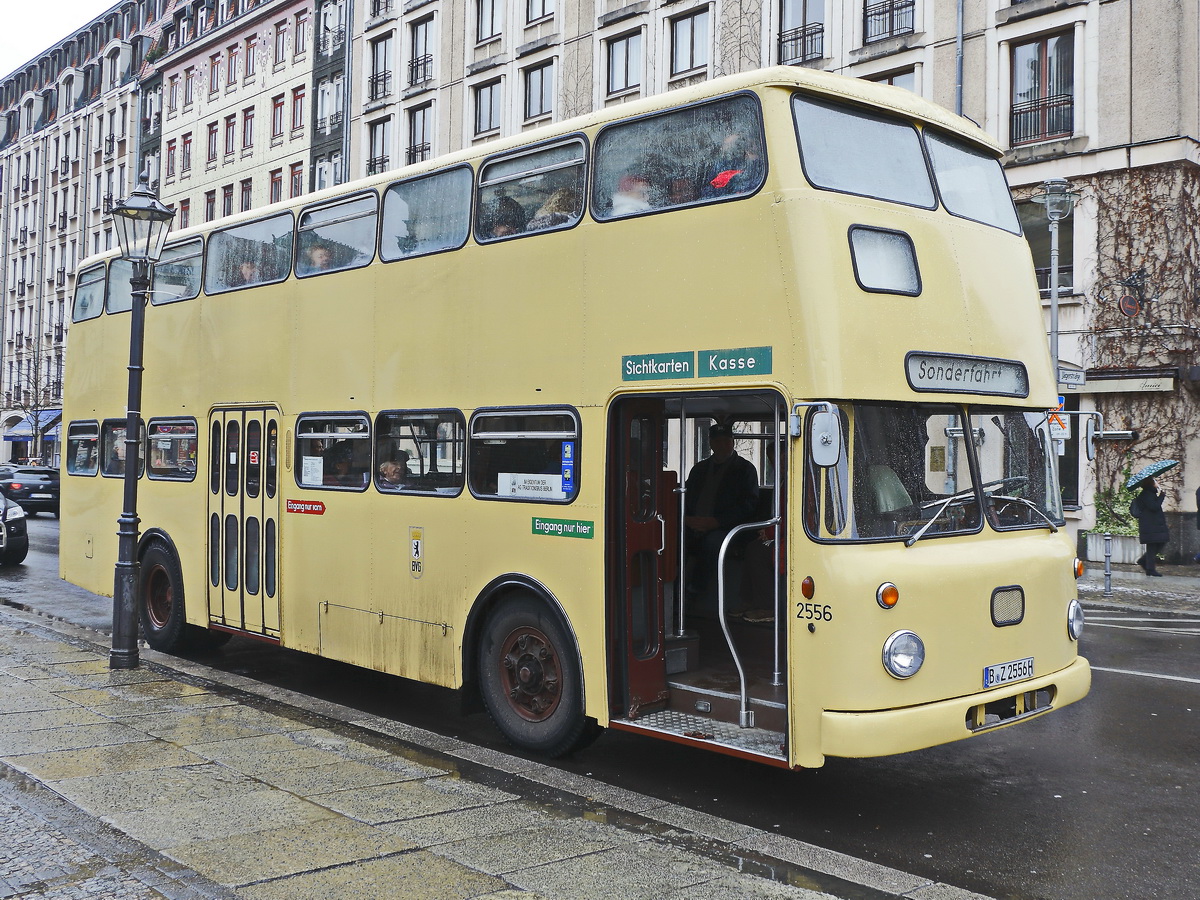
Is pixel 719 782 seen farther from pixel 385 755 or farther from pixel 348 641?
pixel 348 641

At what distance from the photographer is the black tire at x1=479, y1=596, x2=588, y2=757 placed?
289 inches

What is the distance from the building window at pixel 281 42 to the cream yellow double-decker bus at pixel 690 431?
42.8 m

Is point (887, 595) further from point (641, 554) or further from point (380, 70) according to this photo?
point (380, 70)

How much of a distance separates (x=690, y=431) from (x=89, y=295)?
834 centimetres

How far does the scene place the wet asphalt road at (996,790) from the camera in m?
5.75

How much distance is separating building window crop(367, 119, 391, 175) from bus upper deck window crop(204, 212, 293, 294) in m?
31.5

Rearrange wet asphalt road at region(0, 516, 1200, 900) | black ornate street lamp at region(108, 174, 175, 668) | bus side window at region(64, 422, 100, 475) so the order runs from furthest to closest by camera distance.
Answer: bus side window at region(64, 422, 100, 475), black ornate street lamp at region(108, 174, 175, 668), wet asphalt road at region(0, 516, 1200, 900)

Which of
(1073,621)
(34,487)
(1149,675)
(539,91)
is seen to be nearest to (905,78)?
(539,91)

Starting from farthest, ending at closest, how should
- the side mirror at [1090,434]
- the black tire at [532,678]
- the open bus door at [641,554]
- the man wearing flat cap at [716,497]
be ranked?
the side mirror at [1090,434] → the man wearing flat cap at [716,497] → the black tire at [532,678] → the open bus door at [641,554]

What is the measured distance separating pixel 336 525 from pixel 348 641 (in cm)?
93

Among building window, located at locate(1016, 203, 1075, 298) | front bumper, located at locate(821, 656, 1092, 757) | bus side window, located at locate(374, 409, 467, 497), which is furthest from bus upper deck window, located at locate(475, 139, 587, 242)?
building window, located at locate(1016, 203, 1075, 298)

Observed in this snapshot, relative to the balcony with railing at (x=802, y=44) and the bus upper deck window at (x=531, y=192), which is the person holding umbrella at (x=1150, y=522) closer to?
the balcony with railing at (x=802, y=44)

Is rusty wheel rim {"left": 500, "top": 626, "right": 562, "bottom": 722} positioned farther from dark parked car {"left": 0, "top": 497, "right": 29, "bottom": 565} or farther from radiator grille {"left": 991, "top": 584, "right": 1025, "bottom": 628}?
dark parked car {"left": 0, "top": 497, "right": 29, "bottom": 565}

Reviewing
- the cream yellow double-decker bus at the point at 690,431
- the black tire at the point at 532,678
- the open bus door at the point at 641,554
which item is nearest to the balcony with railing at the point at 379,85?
the cream yellow double-decker bus at the point at 690,431
